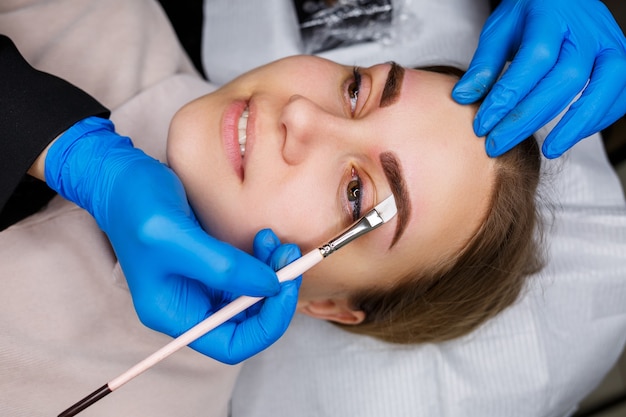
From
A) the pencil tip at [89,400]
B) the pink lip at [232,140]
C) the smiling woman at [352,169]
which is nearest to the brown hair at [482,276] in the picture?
the smiling woman at [352,169]

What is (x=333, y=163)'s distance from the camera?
2.87 feet

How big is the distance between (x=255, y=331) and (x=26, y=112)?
0.49 m

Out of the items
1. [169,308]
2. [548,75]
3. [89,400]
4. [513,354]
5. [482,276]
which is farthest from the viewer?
[513,354]

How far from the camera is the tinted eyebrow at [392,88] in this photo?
0.89 metres

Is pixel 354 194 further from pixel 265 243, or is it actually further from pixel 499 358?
pixel 499 358

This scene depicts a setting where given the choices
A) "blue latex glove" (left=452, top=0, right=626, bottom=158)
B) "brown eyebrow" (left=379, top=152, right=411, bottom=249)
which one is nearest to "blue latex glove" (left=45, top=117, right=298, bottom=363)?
"brown eyebrow" (left=379, top=152, right=411, bottom=249)

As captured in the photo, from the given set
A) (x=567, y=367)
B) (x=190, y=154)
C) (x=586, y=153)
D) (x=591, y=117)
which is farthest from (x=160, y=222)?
(x=586, y=153)

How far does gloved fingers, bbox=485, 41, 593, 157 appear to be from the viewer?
889 mm

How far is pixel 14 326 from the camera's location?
91 centimetres

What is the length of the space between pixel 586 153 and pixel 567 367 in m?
0.56

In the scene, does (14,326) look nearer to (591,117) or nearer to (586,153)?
(591,117)

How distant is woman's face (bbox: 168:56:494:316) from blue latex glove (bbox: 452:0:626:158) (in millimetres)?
46

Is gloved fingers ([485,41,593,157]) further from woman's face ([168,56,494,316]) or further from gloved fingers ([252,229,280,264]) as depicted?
gloved fingers ([252,229,280,264])

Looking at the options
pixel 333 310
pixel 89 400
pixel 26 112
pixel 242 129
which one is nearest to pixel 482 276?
pixel 333 310
